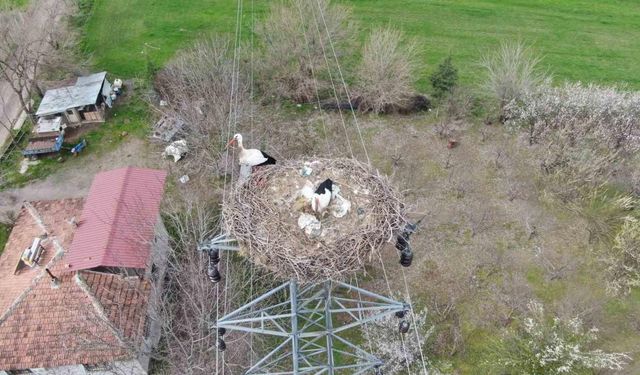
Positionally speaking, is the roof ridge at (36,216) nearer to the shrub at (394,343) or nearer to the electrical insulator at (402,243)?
the shrub at (394,343)

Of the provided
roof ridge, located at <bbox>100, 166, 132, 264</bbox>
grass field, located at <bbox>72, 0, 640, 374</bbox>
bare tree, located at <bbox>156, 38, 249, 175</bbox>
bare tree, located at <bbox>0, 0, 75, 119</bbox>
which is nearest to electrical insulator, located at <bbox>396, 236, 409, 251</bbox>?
grass field, located at <bbox>72, 0, 640, 374</bbox>

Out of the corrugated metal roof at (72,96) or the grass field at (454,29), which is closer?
the corrugated metal roof at (72,96)

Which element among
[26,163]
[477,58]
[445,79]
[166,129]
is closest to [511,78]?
[445,79]

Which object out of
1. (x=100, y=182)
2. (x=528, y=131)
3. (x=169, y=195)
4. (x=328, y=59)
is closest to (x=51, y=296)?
(x=100, y=182)

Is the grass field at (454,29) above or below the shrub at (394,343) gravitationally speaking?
above

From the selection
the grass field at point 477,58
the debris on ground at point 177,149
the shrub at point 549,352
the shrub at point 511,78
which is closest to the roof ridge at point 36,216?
the debris on ground at point 177,149

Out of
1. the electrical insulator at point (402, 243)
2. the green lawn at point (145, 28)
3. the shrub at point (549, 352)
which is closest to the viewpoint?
the electrical insulator at point (402, 243)

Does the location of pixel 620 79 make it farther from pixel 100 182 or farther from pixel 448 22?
pixel 100 182
